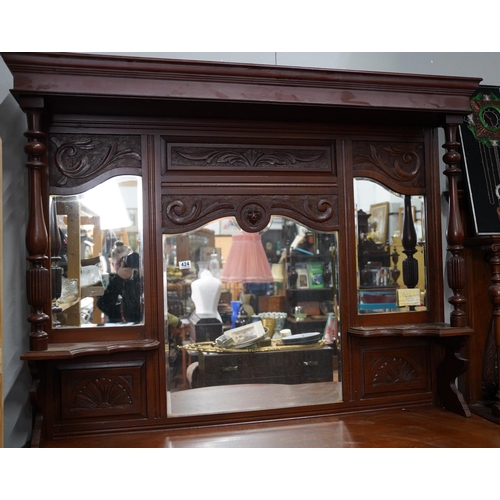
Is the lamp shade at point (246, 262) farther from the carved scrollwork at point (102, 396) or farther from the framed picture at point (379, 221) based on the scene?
the carved scrollwork at point (102, 396)

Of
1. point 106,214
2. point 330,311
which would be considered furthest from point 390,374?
point 106,214

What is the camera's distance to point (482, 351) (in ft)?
8.80

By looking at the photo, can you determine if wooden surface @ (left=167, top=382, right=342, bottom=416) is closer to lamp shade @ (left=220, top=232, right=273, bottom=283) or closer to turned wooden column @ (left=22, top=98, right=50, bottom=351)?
lamp shade @ (left=220, top=232, right=273, bottom=283)

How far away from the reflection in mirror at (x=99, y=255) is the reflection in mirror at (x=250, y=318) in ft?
0.57

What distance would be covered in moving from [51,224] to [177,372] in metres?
0.93

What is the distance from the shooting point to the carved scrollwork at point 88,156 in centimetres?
226

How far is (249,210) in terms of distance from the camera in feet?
7.97

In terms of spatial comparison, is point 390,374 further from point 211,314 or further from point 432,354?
point 211,314

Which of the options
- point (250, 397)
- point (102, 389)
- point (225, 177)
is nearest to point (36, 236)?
point (102, 389)

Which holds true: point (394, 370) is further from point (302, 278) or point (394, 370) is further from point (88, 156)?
point (88, 156)

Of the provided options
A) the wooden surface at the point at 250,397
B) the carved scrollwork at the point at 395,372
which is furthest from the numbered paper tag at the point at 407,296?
the wooden surface at the point at 250,397

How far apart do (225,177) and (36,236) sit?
93 centimetres

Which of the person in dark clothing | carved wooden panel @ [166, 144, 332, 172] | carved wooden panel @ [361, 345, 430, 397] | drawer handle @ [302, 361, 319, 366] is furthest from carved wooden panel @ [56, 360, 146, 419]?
carved wooden panel @ [361, 345, 430, 397]

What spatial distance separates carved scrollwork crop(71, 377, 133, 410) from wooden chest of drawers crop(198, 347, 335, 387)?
38cm
